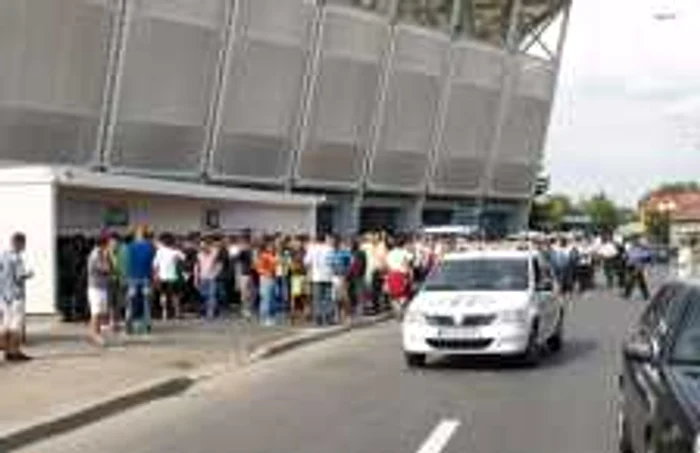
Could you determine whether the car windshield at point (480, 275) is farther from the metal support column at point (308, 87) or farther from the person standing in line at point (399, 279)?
the metal support column at point (308, 87)

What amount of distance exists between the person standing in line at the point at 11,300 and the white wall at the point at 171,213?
9.84m

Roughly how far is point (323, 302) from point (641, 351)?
77.8 feet

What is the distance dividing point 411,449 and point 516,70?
6288 cm

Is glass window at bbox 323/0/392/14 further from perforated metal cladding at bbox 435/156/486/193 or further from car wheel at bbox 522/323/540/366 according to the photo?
car wheel at bbox 522/323/540/366

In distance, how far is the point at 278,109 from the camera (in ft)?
189

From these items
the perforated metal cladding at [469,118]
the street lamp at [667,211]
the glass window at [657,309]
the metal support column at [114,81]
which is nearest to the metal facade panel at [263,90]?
the metal support column at [114,81]

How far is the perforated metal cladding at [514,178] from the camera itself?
78.2 m

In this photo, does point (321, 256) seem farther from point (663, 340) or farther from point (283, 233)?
point (663, 340)

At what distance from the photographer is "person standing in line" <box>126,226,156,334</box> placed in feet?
94.6

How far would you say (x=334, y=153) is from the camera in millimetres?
62625

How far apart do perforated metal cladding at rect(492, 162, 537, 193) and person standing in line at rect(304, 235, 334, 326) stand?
142ft

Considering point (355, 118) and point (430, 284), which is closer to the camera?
point (430, 284)

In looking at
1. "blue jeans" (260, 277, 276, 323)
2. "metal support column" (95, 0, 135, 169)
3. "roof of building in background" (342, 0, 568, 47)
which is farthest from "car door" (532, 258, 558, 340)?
"roof of building in background" (342, 0, 568, 47)

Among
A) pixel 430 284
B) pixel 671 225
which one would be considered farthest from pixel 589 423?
pixel 671 225
